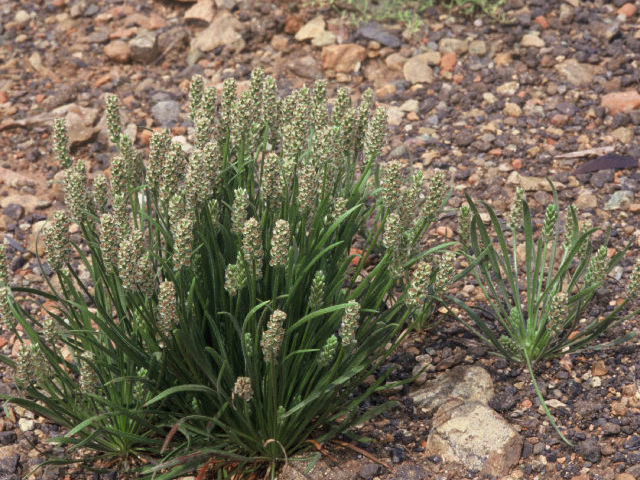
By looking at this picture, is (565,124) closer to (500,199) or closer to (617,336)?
(500,199)

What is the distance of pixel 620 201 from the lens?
4.38m

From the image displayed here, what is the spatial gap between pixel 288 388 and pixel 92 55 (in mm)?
3899

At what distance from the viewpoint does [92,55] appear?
5.94m

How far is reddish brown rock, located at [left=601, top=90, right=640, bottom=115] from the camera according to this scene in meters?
5.03

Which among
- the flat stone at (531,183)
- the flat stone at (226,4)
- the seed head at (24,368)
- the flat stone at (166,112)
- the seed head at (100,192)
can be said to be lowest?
the flat stone at (531,183)

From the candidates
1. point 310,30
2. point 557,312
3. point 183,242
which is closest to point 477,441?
point 557,312

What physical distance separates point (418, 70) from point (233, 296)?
3.07 meters

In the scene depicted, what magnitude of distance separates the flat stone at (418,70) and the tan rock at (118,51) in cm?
204

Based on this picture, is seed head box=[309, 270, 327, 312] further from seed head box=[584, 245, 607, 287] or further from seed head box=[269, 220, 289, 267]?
seed head box=[584, 245, 607, 287]

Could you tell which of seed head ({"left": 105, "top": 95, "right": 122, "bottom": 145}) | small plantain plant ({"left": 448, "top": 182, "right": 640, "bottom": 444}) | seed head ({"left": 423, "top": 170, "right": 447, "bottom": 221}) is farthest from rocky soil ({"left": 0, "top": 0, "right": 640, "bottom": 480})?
seed head ({"left": 105, "top": 95, "right": 122, "bottom": 145})

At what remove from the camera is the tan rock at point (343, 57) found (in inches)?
222

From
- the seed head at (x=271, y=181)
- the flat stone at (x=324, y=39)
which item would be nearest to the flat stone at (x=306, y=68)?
the flat stone at (x=324, y=39)

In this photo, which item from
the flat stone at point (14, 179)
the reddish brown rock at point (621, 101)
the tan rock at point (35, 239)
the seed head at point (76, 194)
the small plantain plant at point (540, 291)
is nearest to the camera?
the seed head at point (76, 194)

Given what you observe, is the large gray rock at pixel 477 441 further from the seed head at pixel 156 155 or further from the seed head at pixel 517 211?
the seed head at pixel 156 155
